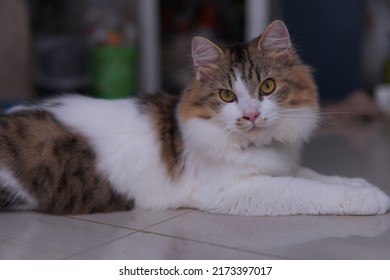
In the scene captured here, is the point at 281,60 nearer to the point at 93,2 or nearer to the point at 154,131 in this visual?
the point at 154,131

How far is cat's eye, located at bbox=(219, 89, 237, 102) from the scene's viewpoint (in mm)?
1623

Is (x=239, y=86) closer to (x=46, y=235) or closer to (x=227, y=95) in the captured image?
(x=227, y=95)

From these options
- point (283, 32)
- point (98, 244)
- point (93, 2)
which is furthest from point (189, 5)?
point (98, 244)

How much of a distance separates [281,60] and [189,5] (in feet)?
9.41

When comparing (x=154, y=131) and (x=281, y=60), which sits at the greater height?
(x=281, y=60)

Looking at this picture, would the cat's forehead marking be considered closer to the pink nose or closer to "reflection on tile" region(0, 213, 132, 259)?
the pink nose

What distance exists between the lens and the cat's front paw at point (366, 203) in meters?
1.60

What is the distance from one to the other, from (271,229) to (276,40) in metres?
0.63

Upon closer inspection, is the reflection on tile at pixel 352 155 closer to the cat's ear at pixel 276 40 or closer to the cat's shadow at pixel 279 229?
the cat's shadow at pixel 279 229

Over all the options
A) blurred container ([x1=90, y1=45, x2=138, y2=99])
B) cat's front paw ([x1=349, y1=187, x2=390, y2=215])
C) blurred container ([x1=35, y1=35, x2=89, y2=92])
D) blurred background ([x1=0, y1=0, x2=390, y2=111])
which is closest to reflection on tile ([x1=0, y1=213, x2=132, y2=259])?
cat's front paw ([x1=349, y1=187, x2=390, y2=215])

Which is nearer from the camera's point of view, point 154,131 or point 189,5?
point 154,131

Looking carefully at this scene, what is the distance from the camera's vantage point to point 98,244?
4.73 feet

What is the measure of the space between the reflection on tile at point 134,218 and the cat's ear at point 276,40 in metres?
0.62

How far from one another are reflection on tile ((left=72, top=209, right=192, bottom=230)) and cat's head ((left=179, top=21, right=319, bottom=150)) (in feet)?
1.04
